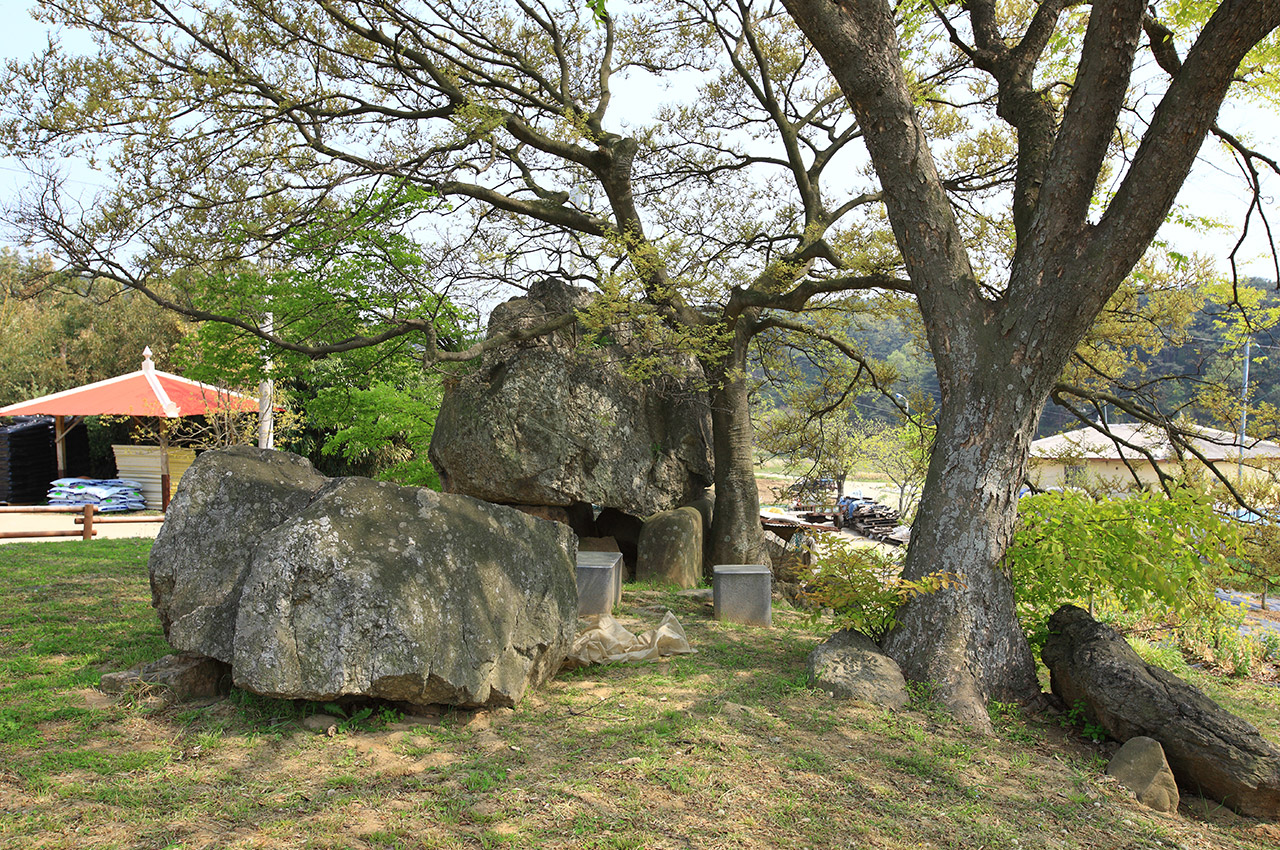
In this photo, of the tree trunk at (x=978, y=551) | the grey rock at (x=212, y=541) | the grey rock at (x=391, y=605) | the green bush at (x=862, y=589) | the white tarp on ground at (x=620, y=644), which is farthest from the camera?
the white tarp on ground at (x=620, y=644)

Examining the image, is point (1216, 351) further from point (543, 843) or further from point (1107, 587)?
point (543, 843)

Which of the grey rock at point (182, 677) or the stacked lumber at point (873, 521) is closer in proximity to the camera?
the grey rock at point (182, 677)

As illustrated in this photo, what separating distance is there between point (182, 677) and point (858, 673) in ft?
14.2

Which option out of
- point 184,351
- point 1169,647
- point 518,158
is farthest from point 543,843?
point 184,351

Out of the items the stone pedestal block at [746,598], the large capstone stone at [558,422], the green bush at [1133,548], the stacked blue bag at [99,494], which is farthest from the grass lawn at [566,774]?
the stacked blue bag at [99,494]

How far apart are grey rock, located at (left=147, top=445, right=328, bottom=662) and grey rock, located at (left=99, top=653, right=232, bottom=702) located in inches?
9.3

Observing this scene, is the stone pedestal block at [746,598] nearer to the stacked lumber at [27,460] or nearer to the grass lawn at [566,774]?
the grass lawn at [566,774]

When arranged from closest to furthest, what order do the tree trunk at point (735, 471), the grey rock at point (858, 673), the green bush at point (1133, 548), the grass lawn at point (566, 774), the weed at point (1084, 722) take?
the grass lawn at point (566, 774) < the weed at point (1084, 722) < the green bush at point (1133, 548) < the grey rock at point (858, 673) < the tree trunk at point (735, 471)

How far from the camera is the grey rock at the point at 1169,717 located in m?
4.11

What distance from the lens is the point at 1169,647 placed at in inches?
329

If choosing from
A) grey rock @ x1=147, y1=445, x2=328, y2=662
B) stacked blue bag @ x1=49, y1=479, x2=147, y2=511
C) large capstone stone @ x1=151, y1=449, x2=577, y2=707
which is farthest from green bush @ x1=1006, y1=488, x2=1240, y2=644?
stacked blue bag @ x1=49, y1=479, x2=147, y2=511

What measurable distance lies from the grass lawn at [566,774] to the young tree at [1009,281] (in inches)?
20.8

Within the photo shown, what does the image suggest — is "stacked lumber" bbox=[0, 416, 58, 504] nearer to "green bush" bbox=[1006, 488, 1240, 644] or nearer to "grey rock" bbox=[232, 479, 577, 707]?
"grey rock" bbox=[232, 479, 577, 707]

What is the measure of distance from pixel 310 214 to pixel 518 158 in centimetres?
338
